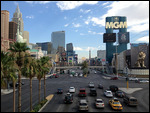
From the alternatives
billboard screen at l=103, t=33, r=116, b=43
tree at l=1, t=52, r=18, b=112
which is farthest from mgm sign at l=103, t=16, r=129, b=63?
tree at l=1, t=52, r=18, b=112

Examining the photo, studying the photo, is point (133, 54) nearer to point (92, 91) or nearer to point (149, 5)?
point (92, 91)

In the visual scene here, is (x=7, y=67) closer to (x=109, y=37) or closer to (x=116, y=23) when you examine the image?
(x=109, y=37)

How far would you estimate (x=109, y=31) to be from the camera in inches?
7500

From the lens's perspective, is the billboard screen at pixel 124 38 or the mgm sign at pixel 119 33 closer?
the billboard screen at pixel 124 38

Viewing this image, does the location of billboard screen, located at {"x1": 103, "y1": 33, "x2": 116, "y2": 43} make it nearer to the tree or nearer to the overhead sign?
the overhead sign

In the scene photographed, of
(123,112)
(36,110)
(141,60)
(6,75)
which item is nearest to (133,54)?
(141,60)

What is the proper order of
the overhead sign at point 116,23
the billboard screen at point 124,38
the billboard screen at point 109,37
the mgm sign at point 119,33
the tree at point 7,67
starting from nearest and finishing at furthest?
the tree at point 7,67 → the billboard screen at point 109,37 → the billboard screen at point 124,38 → the mgm sign at point 119,33 → the overhead sign at point 116,23

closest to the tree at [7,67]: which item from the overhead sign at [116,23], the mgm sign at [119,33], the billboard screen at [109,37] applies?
the billboard screen at [109,37]

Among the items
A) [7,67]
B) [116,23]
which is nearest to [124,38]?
[116,23]

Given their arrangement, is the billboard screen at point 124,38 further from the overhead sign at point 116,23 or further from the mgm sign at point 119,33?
the overhead sign at point 116,23

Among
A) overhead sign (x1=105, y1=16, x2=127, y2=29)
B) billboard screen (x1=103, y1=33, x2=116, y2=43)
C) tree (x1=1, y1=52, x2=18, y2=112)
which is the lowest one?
tree (x1=1, y1=52, x2=18, y2=112)

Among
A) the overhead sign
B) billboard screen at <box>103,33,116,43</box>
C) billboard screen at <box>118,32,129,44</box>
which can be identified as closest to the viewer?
billboard screen at <box>103,33,116,43</box>

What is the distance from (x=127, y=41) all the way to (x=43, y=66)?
177196 mm

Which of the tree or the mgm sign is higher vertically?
the mgm sign
